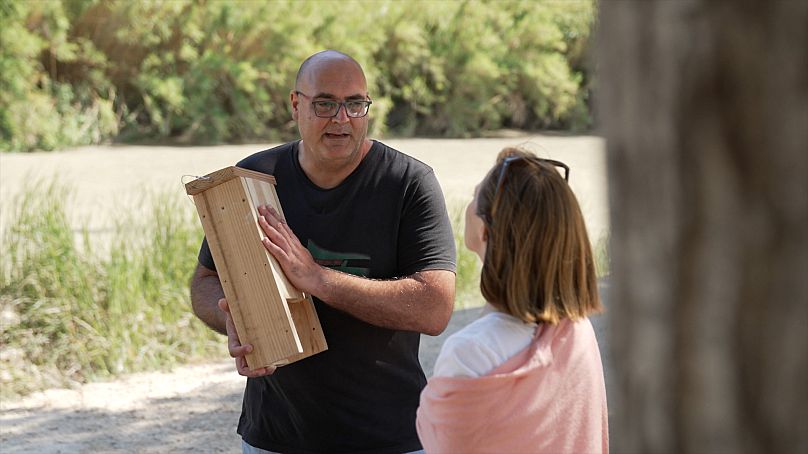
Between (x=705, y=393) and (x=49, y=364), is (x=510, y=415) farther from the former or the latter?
(x=49, y=364)

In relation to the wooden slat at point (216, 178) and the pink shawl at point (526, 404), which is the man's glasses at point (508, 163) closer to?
the pink shawl at point (526, 404)

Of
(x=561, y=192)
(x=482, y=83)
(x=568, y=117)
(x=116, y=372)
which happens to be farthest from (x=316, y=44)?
(x=561, y=192)

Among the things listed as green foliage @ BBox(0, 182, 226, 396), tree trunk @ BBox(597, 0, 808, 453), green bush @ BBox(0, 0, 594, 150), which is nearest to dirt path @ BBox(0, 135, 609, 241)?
green bush @ BBox(0, 0, 594, 150)

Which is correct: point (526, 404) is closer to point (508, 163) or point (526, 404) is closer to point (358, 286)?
point (508, 163)

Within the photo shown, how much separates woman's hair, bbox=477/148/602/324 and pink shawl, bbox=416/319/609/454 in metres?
0.05

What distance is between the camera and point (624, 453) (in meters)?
1.18

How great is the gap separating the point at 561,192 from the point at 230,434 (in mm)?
4376

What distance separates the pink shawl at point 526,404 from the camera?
2.02 m

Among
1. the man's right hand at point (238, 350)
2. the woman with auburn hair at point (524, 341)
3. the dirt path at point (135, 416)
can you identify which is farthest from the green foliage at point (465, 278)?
the woman with auburn hair at point (524, 341)

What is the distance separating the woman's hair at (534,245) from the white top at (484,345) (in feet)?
0.09

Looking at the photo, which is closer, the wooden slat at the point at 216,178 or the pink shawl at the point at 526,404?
the pink shawl at the point at 526,404

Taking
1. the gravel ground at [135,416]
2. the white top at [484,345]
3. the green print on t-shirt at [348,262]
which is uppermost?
the green print on t-shirt at [348,262]

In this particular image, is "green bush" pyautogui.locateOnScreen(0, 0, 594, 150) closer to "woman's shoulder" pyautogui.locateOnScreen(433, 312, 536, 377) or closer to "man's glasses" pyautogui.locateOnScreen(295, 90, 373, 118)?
"man's glasses" pyautogui.locateOnScreen(295, 90, 373, 118)

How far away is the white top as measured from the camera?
2020 mm
